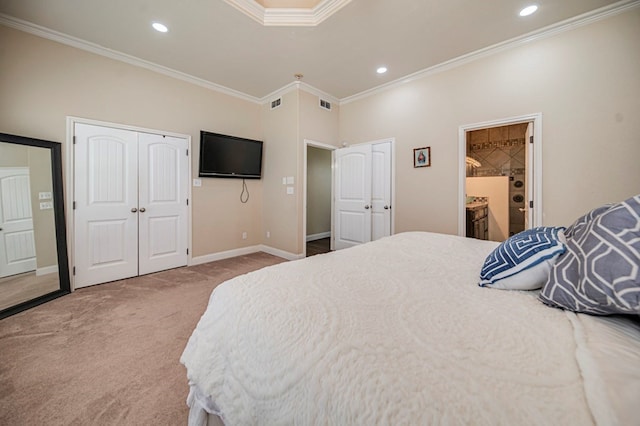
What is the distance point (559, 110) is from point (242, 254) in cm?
487

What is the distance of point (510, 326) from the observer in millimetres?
718

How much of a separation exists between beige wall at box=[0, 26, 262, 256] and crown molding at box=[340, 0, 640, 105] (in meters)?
2.84

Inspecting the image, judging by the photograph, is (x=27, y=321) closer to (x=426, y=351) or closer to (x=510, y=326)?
(x=426, y=351)

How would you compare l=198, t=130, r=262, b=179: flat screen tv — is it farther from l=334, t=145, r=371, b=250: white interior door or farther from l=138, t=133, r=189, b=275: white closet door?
l=334, t=145, r=371, b=250: white interior door

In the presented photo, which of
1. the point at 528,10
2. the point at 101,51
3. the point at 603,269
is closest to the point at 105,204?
the point at 101,51

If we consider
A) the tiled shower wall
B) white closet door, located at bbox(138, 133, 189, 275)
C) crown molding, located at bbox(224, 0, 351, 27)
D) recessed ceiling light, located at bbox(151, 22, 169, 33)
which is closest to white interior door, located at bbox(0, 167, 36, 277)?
white closet door, located at bbox(138, 133, 189, 275)

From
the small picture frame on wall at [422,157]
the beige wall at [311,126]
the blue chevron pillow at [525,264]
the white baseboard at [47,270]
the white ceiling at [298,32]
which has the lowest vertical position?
the white baseboard at [47,270]

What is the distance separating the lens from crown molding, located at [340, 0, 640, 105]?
2.25m

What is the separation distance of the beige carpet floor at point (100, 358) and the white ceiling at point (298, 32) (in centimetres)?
300

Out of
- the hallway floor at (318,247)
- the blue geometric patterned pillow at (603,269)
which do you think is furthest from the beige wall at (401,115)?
the blue geometric patterned pillow at (603,269)

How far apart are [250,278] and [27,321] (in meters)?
2.59

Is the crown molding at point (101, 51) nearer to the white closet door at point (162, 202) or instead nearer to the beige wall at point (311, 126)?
the white closet door at point (162, 202)

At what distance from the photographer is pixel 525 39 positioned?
268 centimetres

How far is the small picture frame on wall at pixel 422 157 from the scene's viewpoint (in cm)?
344
